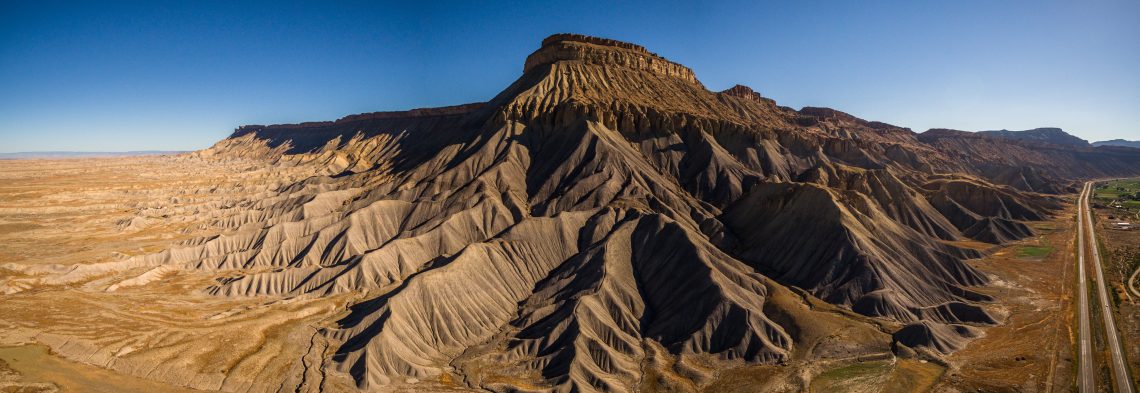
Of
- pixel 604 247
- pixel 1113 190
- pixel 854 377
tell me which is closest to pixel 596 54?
pixel 604 247

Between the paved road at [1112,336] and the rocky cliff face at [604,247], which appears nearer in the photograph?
the paved road at [1112,336]

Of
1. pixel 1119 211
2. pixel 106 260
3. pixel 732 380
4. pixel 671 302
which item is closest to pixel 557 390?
pixel 732 380

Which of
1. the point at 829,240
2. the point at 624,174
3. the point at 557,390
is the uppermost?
the point at 624,174

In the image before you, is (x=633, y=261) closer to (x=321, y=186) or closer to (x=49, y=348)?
(x=49, y=348)

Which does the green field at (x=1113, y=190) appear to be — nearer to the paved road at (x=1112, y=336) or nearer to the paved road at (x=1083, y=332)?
the paved road at (x=1083, y=332)

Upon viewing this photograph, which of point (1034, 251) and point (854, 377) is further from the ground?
point (1034, 251)

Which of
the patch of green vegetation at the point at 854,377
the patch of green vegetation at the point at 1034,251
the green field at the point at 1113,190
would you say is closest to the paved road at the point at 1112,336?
the patch of green vegetation at the point at 1034,251

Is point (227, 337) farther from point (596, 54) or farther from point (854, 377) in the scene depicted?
point (596, 54)
